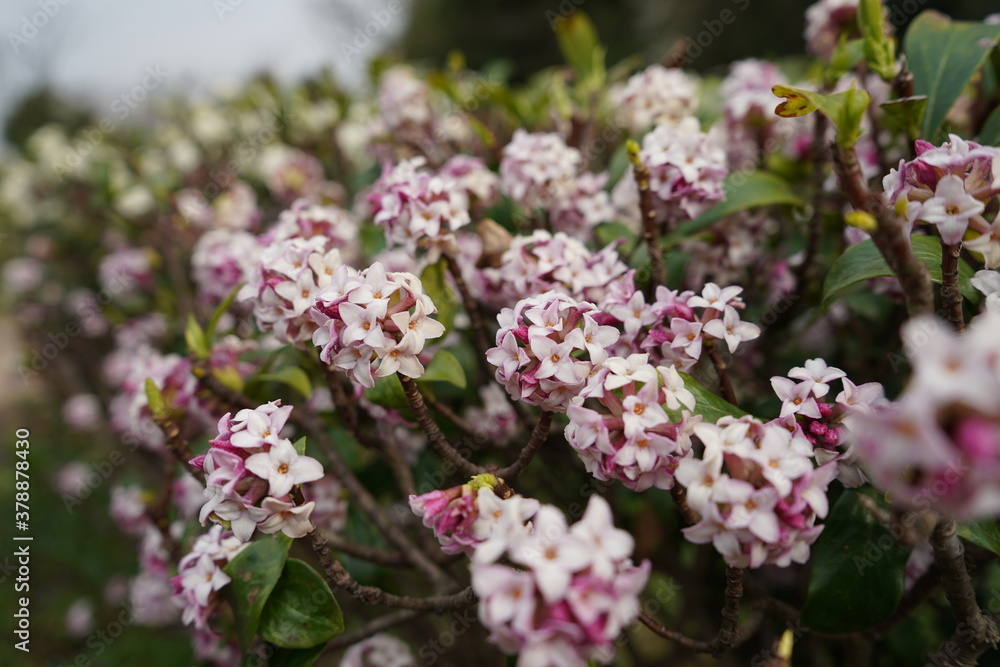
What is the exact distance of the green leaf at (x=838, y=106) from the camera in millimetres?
840

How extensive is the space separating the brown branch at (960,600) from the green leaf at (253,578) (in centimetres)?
109

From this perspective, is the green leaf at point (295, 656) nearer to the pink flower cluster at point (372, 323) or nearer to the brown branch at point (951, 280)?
the pink flower cluster at point (372, 323)

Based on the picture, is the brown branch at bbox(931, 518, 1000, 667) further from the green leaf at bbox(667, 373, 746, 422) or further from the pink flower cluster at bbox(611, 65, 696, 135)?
the pink flower cluster at bbox(611, 65, 696, 135)

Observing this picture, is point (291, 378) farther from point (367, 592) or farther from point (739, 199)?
point (739, 199)

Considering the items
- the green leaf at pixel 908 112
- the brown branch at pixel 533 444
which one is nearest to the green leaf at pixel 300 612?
the brown branch at pixel 533 444

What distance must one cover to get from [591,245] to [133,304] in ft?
8.20

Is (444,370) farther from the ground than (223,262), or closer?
closer

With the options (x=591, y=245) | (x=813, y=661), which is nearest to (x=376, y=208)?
(x=591, y=245)

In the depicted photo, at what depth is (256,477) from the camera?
1030mm

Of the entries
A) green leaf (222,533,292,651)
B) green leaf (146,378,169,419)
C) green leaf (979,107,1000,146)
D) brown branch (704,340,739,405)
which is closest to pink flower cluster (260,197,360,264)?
green leaf (146,378,169,419)

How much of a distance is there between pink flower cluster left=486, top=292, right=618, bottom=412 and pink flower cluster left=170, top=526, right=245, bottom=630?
27.8 inches

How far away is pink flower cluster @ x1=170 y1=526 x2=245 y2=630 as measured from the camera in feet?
4.12

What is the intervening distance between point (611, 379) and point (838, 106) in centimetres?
56

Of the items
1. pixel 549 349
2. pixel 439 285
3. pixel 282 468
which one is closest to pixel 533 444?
pixel 549 349
